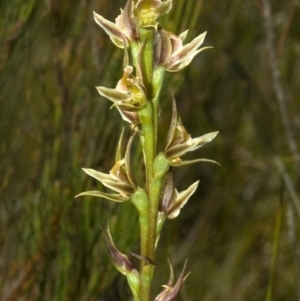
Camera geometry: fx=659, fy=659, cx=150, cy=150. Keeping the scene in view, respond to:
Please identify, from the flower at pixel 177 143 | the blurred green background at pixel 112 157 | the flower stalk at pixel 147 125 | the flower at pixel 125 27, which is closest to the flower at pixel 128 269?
the flower stalk at pixel 147 125

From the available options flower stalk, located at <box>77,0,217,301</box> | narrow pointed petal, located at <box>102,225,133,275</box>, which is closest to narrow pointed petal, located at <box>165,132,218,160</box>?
flower stalk, located at <box>77,0,217,301</box>

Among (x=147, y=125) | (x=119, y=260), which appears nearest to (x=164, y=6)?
(x=147, y=125)

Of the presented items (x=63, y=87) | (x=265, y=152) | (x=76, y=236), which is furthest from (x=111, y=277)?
(x=265, y=152)

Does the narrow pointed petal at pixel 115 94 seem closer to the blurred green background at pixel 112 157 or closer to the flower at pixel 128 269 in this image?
the flower at pixel 128 269

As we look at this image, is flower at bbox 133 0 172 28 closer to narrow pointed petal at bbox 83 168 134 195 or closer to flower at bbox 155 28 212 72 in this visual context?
flower at bbox 155 28 212 72

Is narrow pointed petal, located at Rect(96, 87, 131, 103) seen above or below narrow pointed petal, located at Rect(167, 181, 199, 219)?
above

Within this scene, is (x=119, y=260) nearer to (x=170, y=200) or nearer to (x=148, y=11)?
(x=170, y=200)
